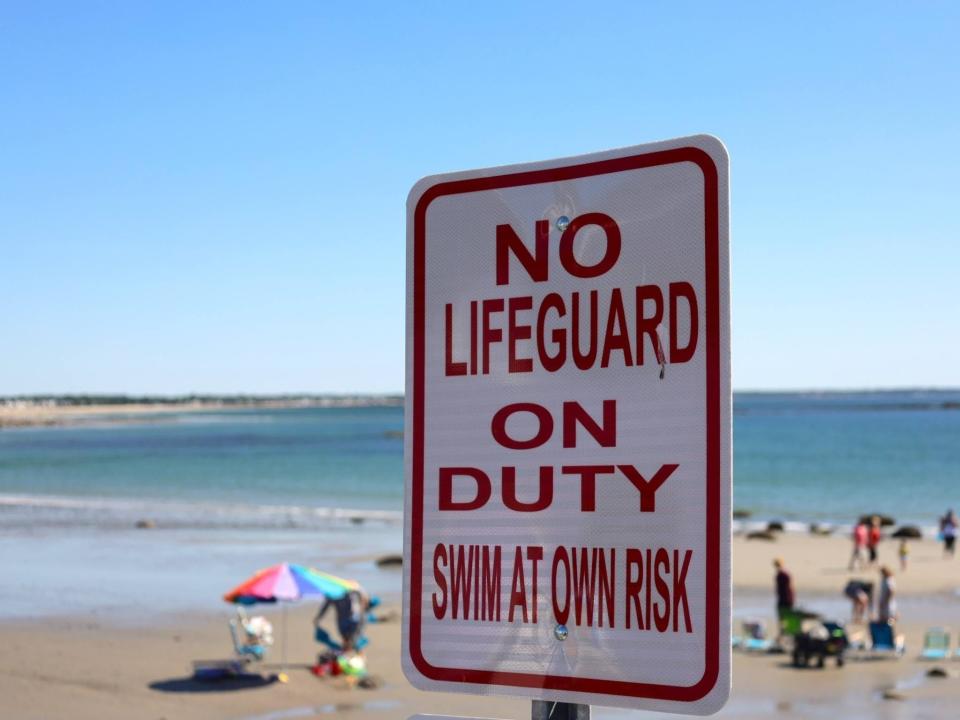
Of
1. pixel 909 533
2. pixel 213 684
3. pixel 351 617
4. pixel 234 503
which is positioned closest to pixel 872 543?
pixel 909 533

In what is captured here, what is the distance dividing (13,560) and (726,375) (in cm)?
3143

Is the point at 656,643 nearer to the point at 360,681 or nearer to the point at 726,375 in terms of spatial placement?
the point at 726,375

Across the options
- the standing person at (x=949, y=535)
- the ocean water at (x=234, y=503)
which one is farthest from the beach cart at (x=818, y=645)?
the standing person at (x=949, y=535)

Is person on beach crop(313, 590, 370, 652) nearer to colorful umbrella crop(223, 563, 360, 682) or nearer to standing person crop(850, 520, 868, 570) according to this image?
colorful umbrella crop(223, 563, 360, 682)

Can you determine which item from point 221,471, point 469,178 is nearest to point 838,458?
point 221,471

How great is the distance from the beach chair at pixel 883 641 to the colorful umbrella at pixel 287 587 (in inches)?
350

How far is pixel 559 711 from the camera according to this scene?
5.09 feet

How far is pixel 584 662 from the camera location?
1.53m

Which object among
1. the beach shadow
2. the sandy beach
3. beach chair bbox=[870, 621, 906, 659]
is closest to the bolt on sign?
the sandy beach

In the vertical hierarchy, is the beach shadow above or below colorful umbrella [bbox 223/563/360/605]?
below

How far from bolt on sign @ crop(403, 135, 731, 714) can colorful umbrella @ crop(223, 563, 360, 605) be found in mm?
15544

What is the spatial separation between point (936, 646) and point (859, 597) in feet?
12.6

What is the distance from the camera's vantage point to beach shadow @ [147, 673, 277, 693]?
16547mm

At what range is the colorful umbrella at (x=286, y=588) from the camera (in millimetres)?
16781
